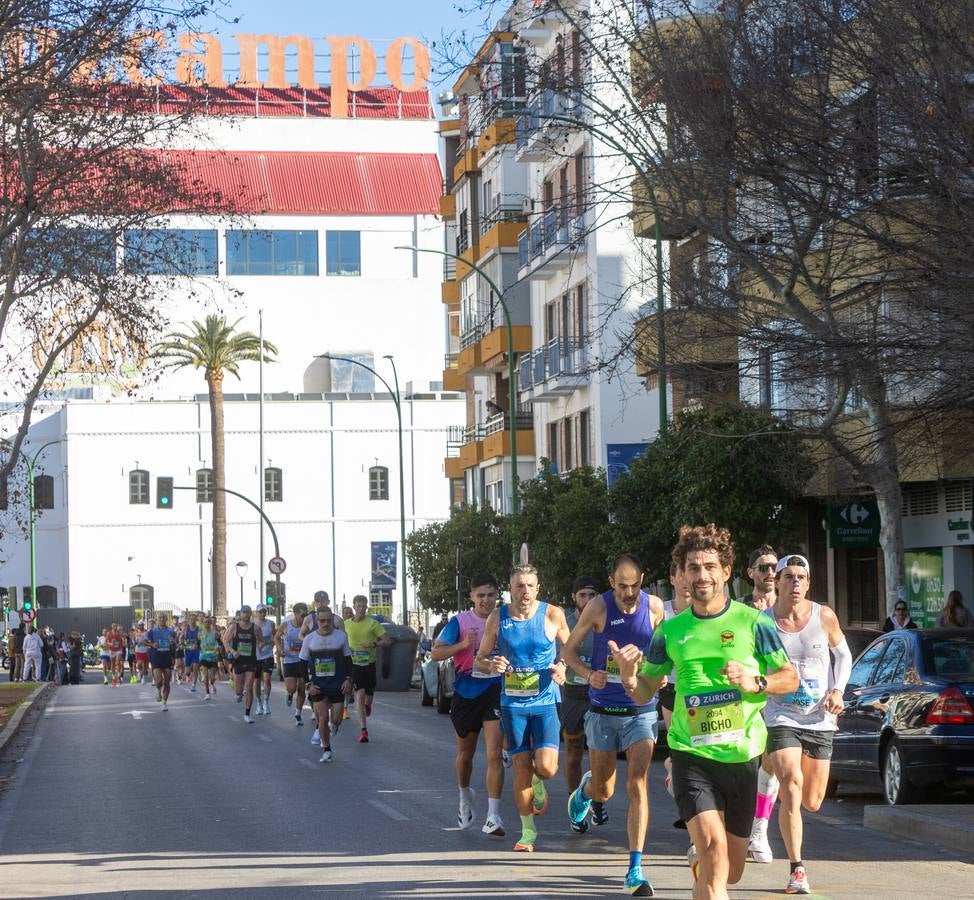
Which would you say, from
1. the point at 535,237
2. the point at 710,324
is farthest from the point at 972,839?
the point at 535,237

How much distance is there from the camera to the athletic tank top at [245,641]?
30.7m

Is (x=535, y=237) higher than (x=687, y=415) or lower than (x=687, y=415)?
higher

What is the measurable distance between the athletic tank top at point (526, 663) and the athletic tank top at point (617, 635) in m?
0.70

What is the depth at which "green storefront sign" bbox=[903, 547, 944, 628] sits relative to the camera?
30781mm

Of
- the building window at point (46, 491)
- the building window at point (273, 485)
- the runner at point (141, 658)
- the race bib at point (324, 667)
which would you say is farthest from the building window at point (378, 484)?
the race bib at point (324, 667)

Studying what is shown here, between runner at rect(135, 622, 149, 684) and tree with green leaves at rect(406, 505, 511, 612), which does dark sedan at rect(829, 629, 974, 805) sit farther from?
runner at rect(135, 622, 149, 684)

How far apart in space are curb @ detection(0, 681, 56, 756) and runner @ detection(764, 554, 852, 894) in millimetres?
14917

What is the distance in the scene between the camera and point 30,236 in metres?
27.7

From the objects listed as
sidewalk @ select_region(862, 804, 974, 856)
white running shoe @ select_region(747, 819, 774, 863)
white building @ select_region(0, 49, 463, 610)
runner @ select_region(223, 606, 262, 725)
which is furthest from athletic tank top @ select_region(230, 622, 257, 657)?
white building @ select_region(0, 49, 463, 610)

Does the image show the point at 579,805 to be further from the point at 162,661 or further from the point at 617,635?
the point at 162,661

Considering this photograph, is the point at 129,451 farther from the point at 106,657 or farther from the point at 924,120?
the point at 924,120

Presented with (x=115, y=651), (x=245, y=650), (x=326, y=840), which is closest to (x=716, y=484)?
(x=245, y=650)

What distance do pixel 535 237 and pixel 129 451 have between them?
33.6m

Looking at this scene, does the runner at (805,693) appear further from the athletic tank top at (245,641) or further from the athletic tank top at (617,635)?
the athletic tank top at (245,641)
